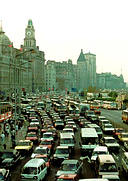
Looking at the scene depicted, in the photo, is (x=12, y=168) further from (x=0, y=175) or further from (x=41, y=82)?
(x=41, y=82)

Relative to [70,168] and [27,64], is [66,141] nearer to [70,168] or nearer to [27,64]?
[70,168]

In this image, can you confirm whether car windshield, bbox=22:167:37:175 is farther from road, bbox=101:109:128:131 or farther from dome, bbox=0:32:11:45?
dome, bbox=0:32:11:45

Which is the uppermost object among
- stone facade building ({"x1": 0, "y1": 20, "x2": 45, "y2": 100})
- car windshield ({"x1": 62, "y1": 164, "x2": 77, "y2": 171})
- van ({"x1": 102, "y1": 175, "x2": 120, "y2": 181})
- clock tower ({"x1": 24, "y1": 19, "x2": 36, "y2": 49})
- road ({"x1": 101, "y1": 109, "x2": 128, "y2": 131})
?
clock tower ({"x1": 24, "y1": 19, "x2": 36, "y2": 49})

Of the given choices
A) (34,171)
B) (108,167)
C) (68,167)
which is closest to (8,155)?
(34,171)

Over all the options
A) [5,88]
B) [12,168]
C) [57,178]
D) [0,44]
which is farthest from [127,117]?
[0,44]

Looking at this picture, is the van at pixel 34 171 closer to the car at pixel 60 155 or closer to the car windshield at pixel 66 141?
the car at pixel 60 155

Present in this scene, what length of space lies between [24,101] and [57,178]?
57.4 metres

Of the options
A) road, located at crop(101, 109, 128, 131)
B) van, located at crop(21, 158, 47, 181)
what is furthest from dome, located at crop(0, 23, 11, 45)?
van, located at crop(21, 158, 47, 181)

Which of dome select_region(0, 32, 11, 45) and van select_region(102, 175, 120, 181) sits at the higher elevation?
dome select_region(0, 32, 11, 45)

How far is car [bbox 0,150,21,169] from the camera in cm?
1748

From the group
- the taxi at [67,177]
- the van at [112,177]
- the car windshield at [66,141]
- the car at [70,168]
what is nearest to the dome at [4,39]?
the car windshield at [66,141]

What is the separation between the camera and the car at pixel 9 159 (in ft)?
57.4

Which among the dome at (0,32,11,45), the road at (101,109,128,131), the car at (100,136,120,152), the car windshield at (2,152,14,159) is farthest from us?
the dome at (0,32,11,45)

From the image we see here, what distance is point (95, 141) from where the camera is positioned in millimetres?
22547
